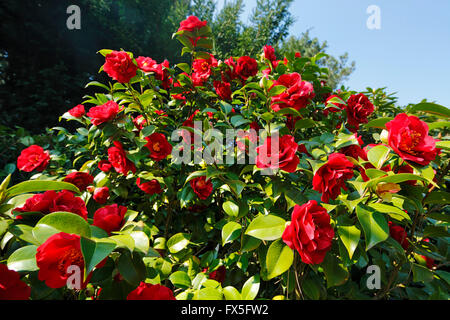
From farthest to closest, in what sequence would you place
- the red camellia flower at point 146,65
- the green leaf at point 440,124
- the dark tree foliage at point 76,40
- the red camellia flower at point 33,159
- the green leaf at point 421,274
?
1. the dark tree foliage at point 76,40
2. the red camellia flower at point 33,159
3. the red camellia flower at point 146,65
4. the green leaf at point 421,274
5. the green leaf at point 440,124

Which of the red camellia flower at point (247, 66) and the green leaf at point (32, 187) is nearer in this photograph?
the green leaf at point (32, 187)

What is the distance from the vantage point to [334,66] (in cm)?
1995

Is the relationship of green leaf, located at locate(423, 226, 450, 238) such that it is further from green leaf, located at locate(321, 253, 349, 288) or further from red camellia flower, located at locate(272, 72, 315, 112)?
red camellia flower, located at locate(272, 72, 315, 112)

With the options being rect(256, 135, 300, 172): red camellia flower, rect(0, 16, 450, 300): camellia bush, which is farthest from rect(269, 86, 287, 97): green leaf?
rect(256, 135, 300, 172): red camellia flower

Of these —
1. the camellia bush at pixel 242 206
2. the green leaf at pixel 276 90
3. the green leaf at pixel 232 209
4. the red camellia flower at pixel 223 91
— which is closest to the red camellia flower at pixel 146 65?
the camellia bush at pixel 242 206

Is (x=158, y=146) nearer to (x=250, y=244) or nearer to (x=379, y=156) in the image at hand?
(x=250, y=244)

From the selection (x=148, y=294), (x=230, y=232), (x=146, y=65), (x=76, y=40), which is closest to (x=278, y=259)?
(x=230, y=232)

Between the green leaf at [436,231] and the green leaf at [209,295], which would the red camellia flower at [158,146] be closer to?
the green leaf at [209,295]

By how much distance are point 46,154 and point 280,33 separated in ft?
26.6

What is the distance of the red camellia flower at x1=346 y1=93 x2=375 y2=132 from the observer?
3.42ft

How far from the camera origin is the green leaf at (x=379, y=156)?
618 millimetres

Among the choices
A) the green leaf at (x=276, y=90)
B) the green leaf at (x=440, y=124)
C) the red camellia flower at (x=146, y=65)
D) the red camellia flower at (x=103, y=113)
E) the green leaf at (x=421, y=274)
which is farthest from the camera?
the red camellia flower at (x=146, y=65)
